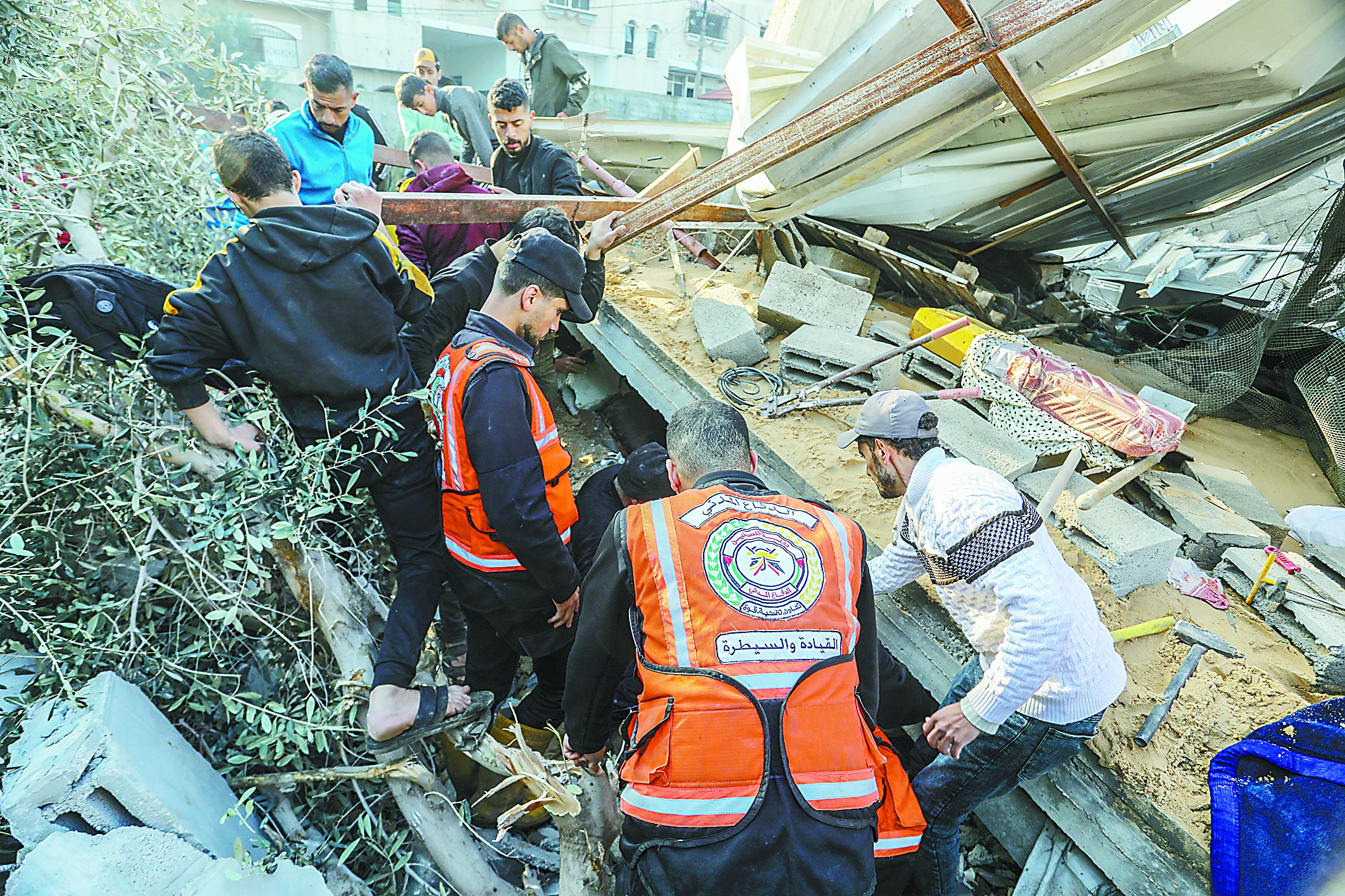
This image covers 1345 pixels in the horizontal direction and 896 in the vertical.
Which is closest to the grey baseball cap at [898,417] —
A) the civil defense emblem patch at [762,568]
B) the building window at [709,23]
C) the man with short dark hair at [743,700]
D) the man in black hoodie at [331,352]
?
the man with short dark hair at [743,700]

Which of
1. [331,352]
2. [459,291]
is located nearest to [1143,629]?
[459,291]

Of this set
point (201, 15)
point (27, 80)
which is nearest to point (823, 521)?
point (27, 80)

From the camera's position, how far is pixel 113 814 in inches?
82.6

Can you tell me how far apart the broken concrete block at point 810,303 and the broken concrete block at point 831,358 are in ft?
0.64

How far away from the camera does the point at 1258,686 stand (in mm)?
2898

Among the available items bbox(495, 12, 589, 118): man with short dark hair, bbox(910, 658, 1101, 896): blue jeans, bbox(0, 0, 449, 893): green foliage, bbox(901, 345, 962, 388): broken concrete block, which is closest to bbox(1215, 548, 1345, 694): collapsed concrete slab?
bbox(910, 658, 1101, 896): blue jeans

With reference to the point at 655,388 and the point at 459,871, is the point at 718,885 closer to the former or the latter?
the point at 459,871

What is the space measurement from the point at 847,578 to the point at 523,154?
161 inches

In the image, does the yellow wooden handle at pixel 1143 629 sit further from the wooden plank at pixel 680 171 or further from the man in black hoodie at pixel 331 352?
the wooden plank at pixel 680 171

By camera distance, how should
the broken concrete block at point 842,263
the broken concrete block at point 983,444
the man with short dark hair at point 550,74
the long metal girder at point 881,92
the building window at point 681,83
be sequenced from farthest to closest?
the building window at point 681,83
the man with short dark hair at point 550,74
the broken concrete block at point 842,263
the broken concrete block at point 983,444
the long metal girder at point 881,92

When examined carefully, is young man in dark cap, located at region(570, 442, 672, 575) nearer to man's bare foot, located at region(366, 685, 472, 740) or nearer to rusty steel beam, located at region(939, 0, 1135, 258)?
man's bare foot, located at region(366, 685, 472, 740)

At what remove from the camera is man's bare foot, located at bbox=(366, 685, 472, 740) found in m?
2.52

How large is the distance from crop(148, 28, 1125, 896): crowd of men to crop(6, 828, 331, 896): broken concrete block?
593 millimetres

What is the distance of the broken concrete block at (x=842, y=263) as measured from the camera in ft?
19.0
